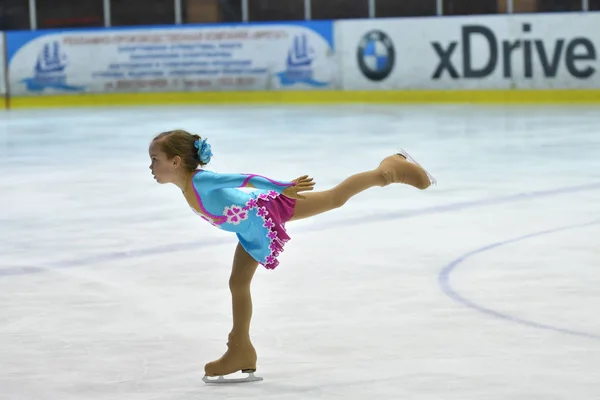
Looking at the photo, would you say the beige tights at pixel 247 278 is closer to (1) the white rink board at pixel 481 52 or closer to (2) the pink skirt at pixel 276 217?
(2) the pink skirt at pixel 276 217

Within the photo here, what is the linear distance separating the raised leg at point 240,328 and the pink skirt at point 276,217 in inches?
2.7

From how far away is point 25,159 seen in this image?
42.7 ft

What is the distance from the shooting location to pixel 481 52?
62.8 feet

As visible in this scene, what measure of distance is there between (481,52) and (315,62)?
274 centimetres

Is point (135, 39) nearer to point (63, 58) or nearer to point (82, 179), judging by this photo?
point (63, 58)

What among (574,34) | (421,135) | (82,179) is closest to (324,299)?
(82,179)

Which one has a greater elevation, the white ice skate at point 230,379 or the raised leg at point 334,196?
the raised leg at point 334,196

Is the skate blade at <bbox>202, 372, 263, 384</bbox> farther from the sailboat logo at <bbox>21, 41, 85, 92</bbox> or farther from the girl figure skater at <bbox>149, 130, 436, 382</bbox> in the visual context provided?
the sailboat logo at <bbox>21, 41, 85, 92</bbox>

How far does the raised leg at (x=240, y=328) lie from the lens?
4.51 metres

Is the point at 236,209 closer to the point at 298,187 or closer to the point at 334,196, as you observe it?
the point at 298,187

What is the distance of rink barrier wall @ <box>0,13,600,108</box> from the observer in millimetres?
18812

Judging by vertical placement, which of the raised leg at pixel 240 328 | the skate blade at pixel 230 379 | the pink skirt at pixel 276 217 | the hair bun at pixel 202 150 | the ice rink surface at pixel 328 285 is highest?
the hair bun at pixel 202 150

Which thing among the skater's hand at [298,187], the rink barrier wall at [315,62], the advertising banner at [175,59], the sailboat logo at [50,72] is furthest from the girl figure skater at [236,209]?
the sailboat logo at [50,72]

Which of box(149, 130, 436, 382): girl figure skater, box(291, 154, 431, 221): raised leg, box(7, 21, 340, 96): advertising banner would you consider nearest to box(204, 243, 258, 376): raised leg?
box(149, 130, 436, 382): girl figure skater
